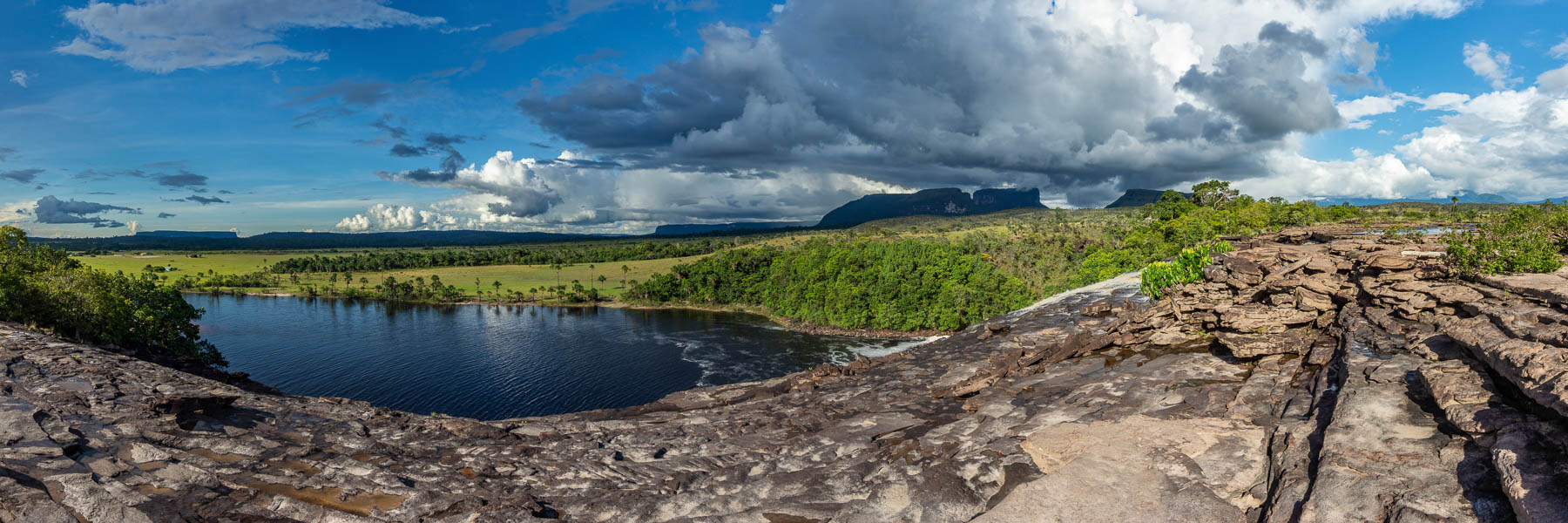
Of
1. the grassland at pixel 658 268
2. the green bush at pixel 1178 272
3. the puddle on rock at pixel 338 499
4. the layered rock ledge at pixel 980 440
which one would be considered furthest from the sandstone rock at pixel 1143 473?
the grassland at pixel 658 268

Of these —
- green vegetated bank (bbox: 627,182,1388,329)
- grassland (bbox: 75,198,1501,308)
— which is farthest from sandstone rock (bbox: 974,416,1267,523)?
grassland (bbox: 75,198,1501,308)

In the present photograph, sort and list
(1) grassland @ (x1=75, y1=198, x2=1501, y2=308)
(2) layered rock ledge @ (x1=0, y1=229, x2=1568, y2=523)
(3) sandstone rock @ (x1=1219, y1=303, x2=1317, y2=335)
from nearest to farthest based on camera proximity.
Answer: (2) layered rock ledge @ (x1=0, y1=229, x2=1568, y2=523)
(3) sandstone rock @ (x1=1219, y1=303, x2=1317, y2=335)
(1) grassland @ (x1=75, y1=198, x2=1501, y2=308)

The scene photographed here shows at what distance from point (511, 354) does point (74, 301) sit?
169 ft

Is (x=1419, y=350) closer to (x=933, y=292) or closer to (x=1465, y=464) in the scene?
(x=1465, y=464)

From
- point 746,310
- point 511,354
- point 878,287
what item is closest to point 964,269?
point 878,287

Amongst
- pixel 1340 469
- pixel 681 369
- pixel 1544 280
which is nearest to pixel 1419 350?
pixel 1544 280

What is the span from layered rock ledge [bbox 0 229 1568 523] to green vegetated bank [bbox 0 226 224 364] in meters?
9.93

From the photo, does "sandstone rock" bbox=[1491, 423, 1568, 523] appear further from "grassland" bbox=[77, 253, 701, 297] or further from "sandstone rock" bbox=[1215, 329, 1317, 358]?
"grassland" bbox=[77, 253, 701, 297]

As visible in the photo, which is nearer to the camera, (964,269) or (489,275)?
(964,269)

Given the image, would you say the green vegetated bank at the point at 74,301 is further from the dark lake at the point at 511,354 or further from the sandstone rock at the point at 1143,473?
the sandstone rock at the point at 1143,473

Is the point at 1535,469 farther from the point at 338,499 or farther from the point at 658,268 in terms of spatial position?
the point at 658,268

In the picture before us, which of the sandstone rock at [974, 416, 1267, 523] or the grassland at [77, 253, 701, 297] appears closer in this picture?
the sandstone rock at [974, 416, 1267, 523]

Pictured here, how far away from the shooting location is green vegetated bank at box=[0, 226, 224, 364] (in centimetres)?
2364

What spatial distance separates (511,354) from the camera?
248ft
